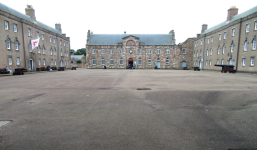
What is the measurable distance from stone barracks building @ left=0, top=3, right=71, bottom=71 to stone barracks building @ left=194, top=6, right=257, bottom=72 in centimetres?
4116

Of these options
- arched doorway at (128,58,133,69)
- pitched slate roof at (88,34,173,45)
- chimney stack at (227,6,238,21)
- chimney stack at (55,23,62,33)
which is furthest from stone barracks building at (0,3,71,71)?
chimney stack at (227,6,238,21)

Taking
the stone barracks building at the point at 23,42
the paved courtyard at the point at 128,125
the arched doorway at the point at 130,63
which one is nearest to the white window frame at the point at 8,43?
the stone barracks building at the point at 23,42

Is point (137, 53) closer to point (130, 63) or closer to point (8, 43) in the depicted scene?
point (130, 63)

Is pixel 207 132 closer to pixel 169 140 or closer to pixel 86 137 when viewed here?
pixel 169 140

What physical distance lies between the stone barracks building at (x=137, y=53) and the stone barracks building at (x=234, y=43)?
29.7ft

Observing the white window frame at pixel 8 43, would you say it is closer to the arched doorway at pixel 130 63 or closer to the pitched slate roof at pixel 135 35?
the pitched slate roof at pixel 135 35

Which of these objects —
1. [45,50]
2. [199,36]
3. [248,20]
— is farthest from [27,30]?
[199,36]

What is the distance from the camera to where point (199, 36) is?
145 feet

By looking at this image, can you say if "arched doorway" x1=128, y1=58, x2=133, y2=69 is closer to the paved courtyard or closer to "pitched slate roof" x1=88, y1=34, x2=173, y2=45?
"pitched slate roof" x1=88, y1=34, x2=173, y2=45

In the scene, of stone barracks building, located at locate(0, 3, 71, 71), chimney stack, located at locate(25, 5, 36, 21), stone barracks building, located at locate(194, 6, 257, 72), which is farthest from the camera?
chimney stack, located at locate(25, 5, 36, 21)

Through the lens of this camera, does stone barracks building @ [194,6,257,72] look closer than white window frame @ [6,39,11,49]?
No

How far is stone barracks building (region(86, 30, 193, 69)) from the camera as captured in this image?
164 feet

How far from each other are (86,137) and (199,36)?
160 feet

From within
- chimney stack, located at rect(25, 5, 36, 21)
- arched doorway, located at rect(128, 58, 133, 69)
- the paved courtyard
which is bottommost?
the paved courtyard
